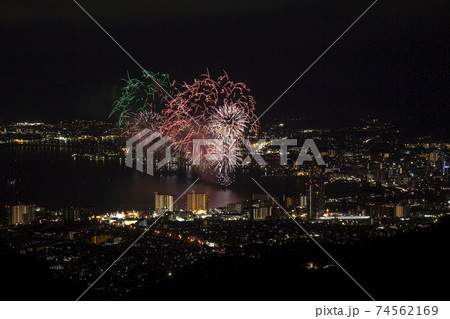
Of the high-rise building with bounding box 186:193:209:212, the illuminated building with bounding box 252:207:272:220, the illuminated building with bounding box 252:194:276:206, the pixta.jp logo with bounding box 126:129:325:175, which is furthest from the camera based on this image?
the pixta.jp logo with bounding box 126:129:325:175

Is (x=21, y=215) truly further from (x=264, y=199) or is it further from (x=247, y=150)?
(x=247, y=150)

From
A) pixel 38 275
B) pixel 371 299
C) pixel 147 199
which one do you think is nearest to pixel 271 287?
pixel 371 299

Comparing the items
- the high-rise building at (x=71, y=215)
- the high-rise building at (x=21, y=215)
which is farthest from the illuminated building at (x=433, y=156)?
the high-rise building at (x=21, y=215)

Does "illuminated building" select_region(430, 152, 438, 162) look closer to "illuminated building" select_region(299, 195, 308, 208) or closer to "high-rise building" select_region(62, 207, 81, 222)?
"illuminated building" select_region(299, 195, 308, 208)

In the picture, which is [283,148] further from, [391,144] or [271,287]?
[271,287]

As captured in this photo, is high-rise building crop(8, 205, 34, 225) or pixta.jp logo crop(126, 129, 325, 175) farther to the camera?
pixta.jp logo crop(126, 129, 325, 175)

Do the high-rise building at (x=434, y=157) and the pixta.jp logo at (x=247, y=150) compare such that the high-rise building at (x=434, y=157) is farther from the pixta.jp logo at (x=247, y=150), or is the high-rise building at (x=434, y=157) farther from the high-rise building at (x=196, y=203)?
the high-rise building at (x=196, y=203)

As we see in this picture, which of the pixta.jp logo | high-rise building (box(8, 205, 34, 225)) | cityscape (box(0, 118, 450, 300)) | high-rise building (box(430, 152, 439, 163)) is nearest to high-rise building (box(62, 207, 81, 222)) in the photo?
cityscape (box(0, 118, 450, 300))

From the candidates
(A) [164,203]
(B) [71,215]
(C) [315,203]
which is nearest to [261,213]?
(C) [315,203]
